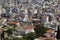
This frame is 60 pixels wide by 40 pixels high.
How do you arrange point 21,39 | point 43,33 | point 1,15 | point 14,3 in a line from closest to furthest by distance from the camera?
point 21,39
point 43,33
point 1,15
point 14,3

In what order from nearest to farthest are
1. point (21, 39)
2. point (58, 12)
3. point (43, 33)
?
point (21, 39) < point (43, 33) < point (58, 12)

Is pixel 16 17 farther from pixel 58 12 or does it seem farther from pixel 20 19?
pixel 58 12

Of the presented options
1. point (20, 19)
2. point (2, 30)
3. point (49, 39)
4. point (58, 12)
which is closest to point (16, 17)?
point (20, 19)

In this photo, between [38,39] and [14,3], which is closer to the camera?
[38,39]

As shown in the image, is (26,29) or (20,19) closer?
(26,29)

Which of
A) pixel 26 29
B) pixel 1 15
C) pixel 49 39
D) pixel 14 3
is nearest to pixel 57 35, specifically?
pixel 49 39

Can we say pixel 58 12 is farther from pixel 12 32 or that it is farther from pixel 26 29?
pixel 12 32

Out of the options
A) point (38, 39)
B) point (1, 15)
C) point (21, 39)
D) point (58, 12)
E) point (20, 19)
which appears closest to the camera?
point (21, 39)

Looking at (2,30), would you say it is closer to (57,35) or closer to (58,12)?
(57,35)

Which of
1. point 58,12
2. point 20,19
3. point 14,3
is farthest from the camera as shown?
point 14,3
